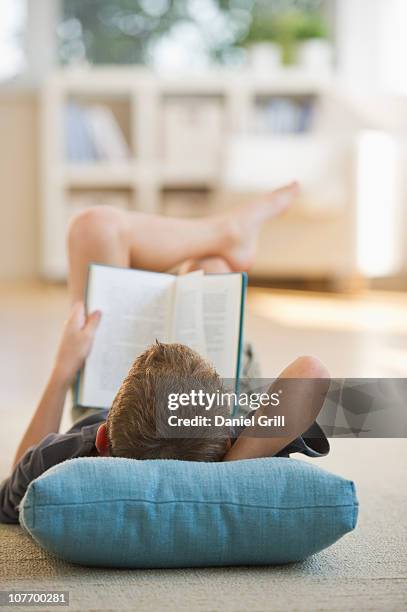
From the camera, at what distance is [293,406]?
34.3 inches

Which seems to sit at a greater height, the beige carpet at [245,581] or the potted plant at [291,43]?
the potted plant at [291,43]

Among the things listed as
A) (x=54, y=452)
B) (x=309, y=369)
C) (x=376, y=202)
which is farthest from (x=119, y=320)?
(x=376, y=202)

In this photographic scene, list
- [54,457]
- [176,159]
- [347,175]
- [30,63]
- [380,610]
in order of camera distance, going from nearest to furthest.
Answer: [380,610] → [54,457] → [347,175] → [176,159] → [30,63]

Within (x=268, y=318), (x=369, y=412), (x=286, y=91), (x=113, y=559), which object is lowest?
(x=268, y=318)

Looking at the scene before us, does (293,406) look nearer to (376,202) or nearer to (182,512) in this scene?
(182,512)

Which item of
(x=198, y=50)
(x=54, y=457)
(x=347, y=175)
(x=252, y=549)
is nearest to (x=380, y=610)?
(x=252, y=549)

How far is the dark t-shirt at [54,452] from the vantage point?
0.91 m

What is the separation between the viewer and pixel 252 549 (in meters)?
0.83

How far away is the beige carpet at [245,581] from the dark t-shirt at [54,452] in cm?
3

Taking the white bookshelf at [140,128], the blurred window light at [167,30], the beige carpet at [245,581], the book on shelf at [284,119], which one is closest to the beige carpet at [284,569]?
the beige carpet at [245,581]

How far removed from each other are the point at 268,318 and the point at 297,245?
0.90m

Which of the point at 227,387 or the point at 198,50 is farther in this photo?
the point at 198,50

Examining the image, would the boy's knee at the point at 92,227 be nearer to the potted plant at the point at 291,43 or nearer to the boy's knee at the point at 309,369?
the boy's knee at the point at 309,369

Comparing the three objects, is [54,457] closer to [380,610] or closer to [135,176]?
[380,610]
